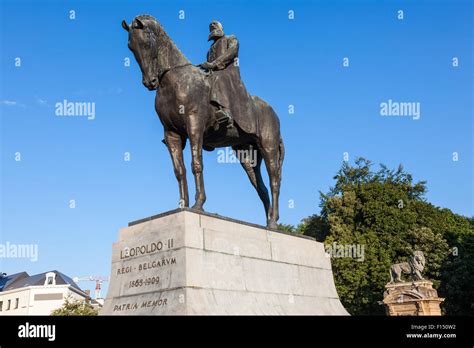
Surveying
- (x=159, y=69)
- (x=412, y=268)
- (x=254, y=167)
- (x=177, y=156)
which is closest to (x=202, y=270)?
(x=177, y=156)

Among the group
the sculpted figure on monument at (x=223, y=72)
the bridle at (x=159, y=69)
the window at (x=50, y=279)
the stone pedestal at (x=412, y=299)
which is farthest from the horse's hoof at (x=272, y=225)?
the window at (x=50, y=279)

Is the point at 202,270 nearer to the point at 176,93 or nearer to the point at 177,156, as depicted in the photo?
the point at 177,156

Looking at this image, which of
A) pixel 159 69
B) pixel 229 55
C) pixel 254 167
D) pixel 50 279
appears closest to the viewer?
pixel 159 69

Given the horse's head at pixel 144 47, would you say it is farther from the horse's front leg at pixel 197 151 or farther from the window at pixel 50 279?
the window at pixel 50 279

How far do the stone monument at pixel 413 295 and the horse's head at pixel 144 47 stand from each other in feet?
96.4

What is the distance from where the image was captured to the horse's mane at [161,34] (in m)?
12.7

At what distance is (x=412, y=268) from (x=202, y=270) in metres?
31.2

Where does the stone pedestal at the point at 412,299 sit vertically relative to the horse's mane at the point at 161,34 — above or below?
below

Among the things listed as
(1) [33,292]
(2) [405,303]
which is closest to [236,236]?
(2) [405,303]

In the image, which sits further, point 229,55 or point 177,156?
point 229,55

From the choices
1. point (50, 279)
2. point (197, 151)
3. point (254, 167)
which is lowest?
point (197, 151)

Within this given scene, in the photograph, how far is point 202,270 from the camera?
441 inches
